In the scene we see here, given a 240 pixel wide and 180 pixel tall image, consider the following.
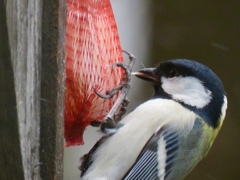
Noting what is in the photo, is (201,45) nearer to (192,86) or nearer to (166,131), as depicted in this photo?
(192,86)

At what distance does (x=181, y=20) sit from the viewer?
4066mm

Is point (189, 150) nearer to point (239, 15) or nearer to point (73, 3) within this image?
point (73, 3)

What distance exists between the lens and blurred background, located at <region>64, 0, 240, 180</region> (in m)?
3.94

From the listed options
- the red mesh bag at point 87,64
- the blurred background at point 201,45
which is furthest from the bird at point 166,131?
the blurred background at point 201,45

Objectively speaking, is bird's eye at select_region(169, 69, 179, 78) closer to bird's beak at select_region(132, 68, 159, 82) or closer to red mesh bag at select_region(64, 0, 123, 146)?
bird's beak at select_region(132, 68, 159, 82)

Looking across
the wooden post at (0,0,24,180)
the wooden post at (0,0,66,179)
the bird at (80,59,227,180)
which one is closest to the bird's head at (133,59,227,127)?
the bird at (80,59,227,180)

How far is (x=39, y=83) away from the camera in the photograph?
1768 millimetres

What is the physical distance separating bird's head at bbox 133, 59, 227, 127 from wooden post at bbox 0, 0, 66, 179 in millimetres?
667

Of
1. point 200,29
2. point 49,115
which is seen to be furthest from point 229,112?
point 49,115

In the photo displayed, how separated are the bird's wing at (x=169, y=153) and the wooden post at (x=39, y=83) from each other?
1.52 ft

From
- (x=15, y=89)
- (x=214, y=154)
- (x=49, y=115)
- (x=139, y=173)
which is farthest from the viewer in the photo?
(x=214, y=154)

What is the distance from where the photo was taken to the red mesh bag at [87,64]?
219cm

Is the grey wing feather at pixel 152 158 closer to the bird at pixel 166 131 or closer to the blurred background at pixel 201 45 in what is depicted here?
the bird at pixel 166 131

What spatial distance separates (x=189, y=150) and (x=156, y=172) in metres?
0.15
